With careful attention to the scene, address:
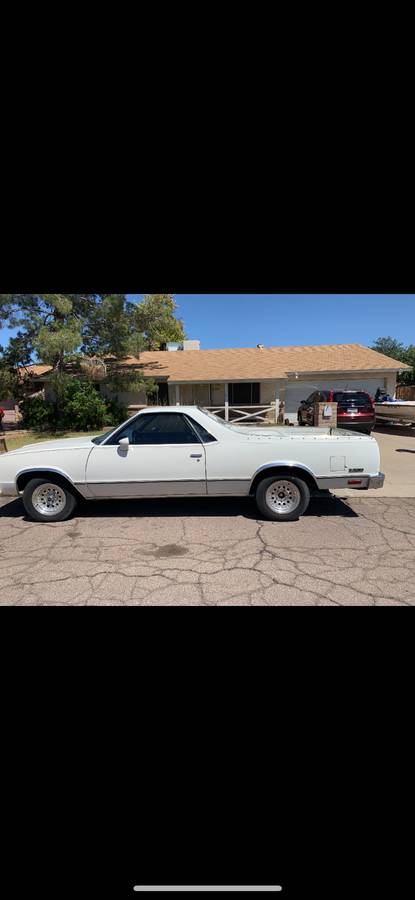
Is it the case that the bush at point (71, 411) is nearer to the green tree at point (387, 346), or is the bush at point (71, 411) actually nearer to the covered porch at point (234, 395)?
the covered porch at point (234, 395)

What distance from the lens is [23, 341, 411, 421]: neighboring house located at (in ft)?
56.6

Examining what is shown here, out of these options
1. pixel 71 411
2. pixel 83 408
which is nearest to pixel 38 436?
pixel 71 411

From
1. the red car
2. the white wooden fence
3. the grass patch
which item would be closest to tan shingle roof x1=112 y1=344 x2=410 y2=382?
the white wooden fence

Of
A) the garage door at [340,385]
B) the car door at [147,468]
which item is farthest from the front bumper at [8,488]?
the garage door at [340,385]

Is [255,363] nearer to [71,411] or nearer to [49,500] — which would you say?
[71,411]

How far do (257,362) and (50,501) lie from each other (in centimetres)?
1594

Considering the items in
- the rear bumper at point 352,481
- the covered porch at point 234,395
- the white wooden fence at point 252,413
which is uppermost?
the covered porch at point 234,395

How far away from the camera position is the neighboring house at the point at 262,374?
56.6ft

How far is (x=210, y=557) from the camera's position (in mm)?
3711

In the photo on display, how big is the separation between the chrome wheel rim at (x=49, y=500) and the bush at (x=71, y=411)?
10.8 metres
